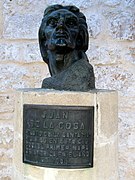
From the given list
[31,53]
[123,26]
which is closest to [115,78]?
[123,26]

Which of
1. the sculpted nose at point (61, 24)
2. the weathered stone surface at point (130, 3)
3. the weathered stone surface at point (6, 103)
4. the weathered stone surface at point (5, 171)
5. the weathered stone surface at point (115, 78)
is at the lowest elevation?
the weathered stone surface at point (5, 171)

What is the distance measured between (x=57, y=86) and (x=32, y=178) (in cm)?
42

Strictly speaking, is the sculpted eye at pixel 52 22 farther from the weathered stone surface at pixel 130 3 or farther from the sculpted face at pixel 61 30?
the weathered stone surface at pixel 130 3

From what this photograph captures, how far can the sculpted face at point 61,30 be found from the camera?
147 cm

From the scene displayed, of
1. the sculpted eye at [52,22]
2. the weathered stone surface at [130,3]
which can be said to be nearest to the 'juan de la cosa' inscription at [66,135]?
the sculpted eye at [52,22]

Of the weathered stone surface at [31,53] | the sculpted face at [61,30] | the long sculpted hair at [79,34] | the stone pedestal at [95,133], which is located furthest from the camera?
the weathered stone surface at [31,53]

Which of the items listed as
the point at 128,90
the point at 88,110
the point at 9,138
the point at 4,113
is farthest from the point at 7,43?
the point at 88,110

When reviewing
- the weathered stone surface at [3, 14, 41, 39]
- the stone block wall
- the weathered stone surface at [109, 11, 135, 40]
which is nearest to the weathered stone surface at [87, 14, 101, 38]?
the stone block wall

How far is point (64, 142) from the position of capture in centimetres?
138

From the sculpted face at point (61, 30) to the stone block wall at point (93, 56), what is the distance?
845mm

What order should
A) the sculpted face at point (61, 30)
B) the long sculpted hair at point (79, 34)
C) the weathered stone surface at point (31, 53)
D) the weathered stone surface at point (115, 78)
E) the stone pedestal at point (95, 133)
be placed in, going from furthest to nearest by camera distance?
the weathered stone surface at point (31, 53)
the weathered stone surface at point (115, 78)
the long sculpted hair at point (79, 34)
the sculpted face at point (61, 30)
the stone pedestal at point (95, 133)

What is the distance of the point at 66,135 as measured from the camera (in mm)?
1377

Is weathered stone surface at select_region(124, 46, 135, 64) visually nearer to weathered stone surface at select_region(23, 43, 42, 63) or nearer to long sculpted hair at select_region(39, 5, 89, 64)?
weathered stone surface at select_region(23, 43, 42, 63)

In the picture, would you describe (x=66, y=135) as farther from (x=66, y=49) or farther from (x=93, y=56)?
(x=93, y=56)
